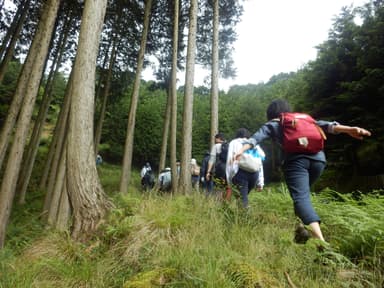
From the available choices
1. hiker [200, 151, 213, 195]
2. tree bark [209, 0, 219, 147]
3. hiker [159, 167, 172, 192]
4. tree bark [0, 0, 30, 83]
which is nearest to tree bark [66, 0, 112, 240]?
hiker [200, 151, 213, 195]

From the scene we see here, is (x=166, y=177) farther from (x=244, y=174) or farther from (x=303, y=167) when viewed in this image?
(x=303, y=167)

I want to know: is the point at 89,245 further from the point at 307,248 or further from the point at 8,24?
the point at 8,24

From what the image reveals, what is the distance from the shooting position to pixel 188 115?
24.6 feet

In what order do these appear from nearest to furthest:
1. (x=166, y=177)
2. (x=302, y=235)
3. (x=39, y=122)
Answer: (x=302, y=235) < (x=166, y=177) < (x=39, y=122)

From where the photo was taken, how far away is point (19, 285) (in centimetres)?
240

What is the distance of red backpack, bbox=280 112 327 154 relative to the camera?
8.15 ft

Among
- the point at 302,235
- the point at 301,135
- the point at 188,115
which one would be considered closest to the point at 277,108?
the point at 301,135

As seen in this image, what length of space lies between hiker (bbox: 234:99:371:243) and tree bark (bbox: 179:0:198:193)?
4207 mm

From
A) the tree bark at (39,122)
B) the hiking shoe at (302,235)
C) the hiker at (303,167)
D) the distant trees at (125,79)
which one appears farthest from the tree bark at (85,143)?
the tree bark at (39,122)

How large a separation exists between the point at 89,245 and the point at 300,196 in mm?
2584

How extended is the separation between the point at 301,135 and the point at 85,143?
305cm

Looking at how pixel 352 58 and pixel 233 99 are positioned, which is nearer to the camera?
pixel 352 58

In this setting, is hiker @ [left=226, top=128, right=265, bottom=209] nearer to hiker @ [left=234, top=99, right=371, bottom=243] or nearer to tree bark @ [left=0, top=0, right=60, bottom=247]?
hiker @ [left=234, top=99, right=371, bottom=243]

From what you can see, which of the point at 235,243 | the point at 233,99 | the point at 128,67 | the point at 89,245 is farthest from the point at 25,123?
the point at 233,99
